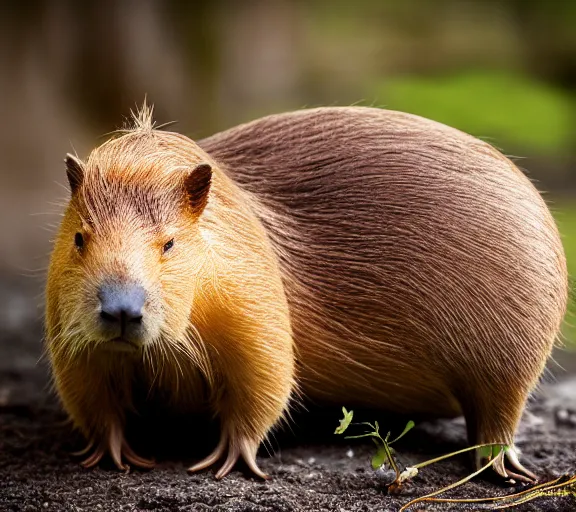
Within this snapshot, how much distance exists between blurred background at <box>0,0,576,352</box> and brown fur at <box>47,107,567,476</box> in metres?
0.66

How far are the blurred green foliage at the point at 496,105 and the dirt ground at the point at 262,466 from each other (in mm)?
12848

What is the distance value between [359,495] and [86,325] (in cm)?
159

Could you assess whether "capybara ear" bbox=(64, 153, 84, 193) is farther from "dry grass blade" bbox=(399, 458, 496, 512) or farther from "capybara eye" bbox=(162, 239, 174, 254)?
"dry grass blade" bbox=(399, 458, 496, 512)

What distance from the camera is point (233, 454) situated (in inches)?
191

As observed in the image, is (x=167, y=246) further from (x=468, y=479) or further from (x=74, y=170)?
(x=468, y=479)

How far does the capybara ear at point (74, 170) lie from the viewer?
4.50 metres

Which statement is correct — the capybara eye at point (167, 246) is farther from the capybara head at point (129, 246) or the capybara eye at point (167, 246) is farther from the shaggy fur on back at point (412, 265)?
the shaggy fur on back at point (412, 265)

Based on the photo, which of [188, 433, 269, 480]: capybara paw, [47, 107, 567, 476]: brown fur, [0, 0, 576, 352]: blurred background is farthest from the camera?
[0, 0, 576, 352]: blurred background

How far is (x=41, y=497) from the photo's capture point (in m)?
4.53

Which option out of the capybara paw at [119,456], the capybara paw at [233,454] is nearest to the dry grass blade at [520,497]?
the capybara paw at [233,454]

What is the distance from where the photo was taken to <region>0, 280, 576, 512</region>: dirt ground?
4.48 metres

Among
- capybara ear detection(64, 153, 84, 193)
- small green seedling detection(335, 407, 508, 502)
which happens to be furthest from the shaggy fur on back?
capybara ear detection(64, 153, 84, 193)

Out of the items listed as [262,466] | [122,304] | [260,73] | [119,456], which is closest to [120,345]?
[122,304]

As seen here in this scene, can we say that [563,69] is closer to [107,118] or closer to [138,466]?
[107,118]
